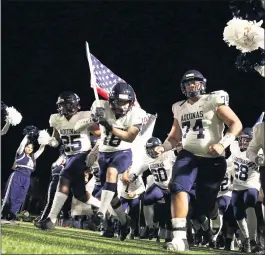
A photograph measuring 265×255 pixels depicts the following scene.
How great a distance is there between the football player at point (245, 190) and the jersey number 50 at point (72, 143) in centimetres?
204

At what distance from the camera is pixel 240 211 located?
6852mm

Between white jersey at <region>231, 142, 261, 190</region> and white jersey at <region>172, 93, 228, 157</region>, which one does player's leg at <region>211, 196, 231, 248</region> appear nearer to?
white jersey at <region>231, 142, 261, 190</region>

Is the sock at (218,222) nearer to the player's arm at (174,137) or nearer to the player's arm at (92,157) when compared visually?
the player's arm at (92,157)

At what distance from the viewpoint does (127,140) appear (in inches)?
218

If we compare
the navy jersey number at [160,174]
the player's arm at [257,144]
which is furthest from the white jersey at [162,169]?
the player's arm at [257,144]

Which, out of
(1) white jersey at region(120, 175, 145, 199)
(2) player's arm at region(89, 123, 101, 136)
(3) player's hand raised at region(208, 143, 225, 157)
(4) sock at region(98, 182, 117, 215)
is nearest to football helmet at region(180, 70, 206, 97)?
(3) player's hand raised at region(208, 143, 225, 157)

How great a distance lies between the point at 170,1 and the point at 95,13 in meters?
2.01

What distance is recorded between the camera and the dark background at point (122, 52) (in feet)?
39.5

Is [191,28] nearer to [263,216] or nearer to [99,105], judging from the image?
[263,216]

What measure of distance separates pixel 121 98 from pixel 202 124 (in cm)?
97

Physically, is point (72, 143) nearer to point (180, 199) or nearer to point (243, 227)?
point (180, 199)

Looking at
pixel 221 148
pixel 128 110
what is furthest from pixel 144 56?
pixel 221 148

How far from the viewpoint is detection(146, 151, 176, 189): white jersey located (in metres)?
7.62

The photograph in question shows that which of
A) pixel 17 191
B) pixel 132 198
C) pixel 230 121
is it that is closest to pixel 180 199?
pixel 230 121
